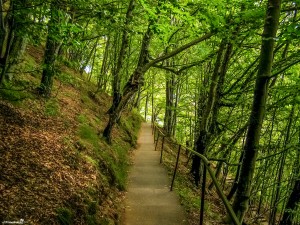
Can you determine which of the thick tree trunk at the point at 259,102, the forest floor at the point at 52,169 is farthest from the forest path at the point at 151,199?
the thick tree trunk at the point at 259,102

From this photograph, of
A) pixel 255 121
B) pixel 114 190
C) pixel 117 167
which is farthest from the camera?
pixel 117 167

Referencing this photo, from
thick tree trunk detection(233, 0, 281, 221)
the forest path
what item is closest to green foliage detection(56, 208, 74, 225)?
the forest path

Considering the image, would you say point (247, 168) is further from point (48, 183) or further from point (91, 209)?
point (48, 183)

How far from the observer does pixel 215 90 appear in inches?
409

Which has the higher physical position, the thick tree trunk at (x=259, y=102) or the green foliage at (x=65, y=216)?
the thick tree trunk at (x=259, y=102)

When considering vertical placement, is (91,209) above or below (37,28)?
below

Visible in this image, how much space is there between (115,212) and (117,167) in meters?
3.03

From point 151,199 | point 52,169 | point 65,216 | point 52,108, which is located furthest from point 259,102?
point 52,108

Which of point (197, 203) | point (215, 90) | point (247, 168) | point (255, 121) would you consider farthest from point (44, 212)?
point (215, 90)

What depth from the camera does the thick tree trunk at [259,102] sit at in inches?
185

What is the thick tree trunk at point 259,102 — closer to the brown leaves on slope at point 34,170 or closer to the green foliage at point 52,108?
the brown leaves on slope at point 34,170

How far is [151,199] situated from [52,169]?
3113mm

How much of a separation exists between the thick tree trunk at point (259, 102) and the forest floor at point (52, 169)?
2913 mm

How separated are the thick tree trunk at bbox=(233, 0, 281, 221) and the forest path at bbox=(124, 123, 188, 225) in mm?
2153
